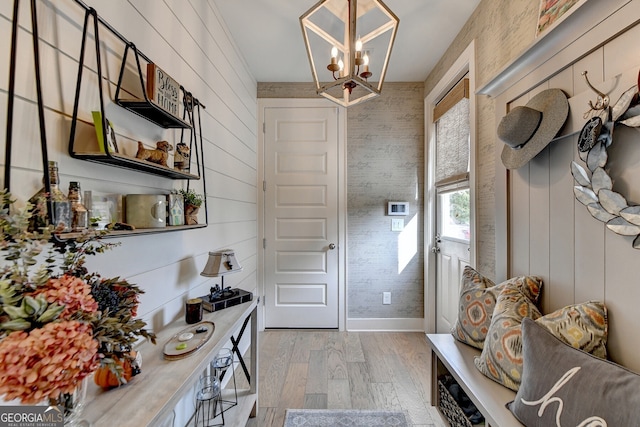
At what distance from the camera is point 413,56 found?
2.48 m

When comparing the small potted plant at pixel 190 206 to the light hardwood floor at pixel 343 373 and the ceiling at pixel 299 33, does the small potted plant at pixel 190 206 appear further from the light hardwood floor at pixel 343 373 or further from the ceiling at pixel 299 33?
the ceiling at pixel 299 33

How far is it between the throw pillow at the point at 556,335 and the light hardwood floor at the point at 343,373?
90 cm

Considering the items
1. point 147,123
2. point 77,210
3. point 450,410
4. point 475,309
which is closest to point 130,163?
point 77,210

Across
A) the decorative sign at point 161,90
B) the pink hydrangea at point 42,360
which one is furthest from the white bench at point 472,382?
Answer: the decorative sign at point 161,90

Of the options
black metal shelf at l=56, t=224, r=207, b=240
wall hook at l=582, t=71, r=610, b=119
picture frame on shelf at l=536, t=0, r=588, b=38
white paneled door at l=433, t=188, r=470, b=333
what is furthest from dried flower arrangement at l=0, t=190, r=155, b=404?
white paneled door at l=433, t=188, r=470, b=333

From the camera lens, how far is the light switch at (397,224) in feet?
9.52

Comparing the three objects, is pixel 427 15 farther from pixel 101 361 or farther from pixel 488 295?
pixel 101 361

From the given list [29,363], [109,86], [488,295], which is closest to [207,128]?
[109,86]

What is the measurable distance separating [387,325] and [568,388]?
2.24m

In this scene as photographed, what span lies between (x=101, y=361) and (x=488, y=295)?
151 cm

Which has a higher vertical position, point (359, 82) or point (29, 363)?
point (359, 82)

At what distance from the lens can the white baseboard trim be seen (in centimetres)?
291

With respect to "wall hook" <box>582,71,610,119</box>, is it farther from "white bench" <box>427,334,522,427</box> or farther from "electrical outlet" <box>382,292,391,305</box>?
"electrical outlet" <box>382,292,391,305</box>

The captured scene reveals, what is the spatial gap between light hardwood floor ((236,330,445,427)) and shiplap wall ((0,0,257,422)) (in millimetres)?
787
